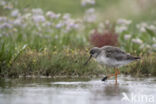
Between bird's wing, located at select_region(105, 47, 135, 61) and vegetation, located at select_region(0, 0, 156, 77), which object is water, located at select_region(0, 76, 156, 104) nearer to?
bird's wing, located at select_region(105, 47, 135, 61)

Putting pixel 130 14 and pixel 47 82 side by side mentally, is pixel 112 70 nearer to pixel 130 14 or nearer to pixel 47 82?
pixel 47 82

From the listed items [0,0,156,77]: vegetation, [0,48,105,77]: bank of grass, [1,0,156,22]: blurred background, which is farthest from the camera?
[1,0,156,22]: blurred background

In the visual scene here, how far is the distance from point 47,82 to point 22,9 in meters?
6.14

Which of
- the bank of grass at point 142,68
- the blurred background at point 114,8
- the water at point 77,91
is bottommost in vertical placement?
the water at point 77,91

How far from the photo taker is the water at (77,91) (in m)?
8.25

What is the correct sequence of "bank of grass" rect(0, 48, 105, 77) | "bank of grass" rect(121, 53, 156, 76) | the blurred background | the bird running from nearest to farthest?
the bird
"bank of grass" rect(0, 48, 105, 77)
"bank of grass" rect(121, 53, 156, 76)
the blurred background

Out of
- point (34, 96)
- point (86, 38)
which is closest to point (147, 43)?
point (86, 38)

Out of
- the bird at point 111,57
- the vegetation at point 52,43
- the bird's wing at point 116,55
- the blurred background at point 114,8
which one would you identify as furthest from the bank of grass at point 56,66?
the blurred background at point 114,8

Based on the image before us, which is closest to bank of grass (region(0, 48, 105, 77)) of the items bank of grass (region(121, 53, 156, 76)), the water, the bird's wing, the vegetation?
the vegetation

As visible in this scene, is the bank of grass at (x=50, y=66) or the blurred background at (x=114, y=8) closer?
the bank of grass at (x=50, y=66)

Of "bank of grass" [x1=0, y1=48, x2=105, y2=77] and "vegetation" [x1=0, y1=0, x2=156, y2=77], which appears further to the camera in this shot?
"vegetation" [x1=0, y1=0, x2=156, y2=77]

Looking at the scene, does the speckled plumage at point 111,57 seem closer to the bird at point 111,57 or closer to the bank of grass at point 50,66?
the bird at point 111,57

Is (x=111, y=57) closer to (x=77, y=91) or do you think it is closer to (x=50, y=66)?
(x=50, y=66)

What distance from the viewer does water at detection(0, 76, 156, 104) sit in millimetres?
8250
